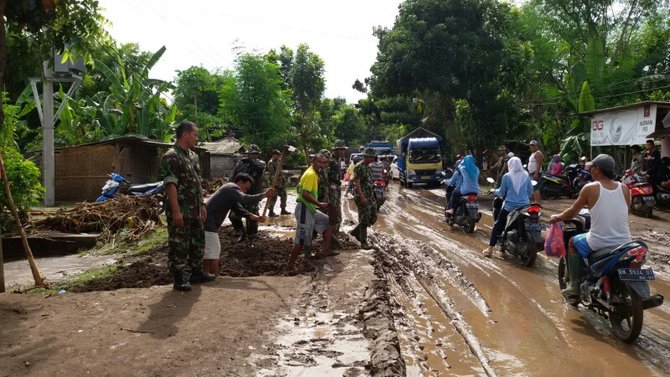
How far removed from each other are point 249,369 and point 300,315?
151cm

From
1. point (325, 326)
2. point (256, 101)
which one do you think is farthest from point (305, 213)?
point (256, 101)

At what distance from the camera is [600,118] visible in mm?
20156

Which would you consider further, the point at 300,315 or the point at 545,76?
the point at 545,76

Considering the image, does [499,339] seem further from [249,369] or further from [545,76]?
[545,76]

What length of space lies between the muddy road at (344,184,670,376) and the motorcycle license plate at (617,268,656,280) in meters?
0.66

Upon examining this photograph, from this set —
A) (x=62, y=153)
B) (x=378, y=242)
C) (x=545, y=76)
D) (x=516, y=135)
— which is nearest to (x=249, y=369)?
(x=378, y=242)

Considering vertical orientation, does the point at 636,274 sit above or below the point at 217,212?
below

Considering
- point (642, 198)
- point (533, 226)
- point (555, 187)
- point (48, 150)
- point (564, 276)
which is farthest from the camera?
point (555, 187)

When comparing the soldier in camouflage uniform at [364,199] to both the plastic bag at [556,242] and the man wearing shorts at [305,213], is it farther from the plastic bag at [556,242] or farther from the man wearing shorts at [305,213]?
the plastic bag at [556,242]

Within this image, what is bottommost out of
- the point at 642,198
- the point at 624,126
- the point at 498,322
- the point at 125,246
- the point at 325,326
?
the point at 125,246

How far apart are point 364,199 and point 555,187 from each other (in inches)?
442

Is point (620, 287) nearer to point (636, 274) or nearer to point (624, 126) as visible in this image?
point (636, 274)

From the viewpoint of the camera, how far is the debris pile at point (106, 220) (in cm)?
1118

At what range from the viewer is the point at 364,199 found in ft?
30.3
